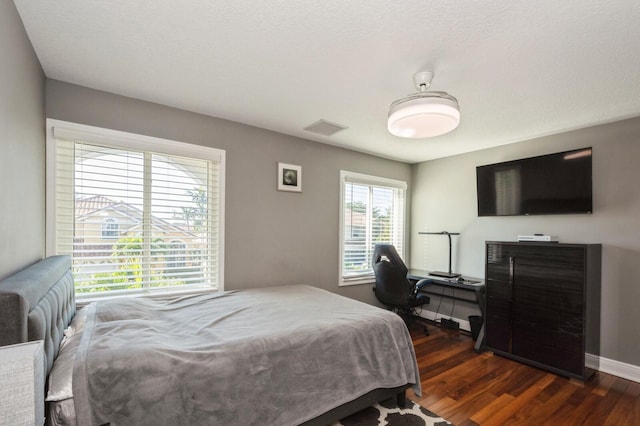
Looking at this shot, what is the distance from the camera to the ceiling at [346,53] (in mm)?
1487

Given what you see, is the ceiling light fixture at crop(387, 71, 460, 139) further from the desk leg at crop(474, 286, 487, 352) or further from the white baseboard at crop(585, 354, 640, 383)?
the white baseboard at crop(585, 354, 640, 383)

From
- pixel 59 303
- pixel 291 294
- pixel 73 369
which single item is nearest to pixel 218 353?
pixel 73 369

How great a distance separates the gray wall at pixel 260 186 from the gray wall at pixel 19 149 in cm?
41

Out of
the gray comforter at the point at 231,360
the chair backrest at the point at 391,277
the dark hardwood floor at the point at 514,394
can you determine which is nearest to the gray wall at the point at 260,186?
the chair backrest at the point at 391,277

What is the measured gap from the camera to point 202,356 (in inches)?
60.6

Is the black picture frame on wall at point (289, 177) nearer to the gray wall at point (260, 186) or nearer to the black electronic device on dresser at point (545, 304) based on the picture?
the gray wall at point (260, 186)

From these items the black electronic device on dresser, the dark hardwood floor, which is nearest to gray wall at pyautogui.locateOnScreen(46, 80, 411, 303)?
the dark hardwood floor

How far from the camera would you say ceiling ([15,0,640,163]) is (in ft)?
4.88

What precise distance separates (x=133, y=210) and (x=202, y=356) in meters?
1.67

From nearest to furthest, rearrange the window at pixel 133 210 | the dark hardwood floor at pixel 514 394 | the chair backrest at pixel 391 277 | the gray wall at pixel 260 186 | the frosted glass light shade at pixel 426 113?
the frosted glass light shade at pixel 426 113 → the dark hardwood floor at pixel 514 394 → the window at pixel 133 210 → the gray wall at pixel 260 186 → the chair backrest at pixel 391 277

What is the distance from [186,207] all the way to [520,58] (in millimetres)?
2915

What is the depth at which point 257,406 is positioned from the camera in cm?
159

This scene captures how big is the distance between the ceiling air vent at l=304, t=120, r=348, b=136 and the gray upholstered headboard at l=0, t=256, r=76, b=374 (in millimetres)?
2413

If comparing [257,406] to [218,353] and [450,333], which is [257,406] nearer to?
[218,353]
